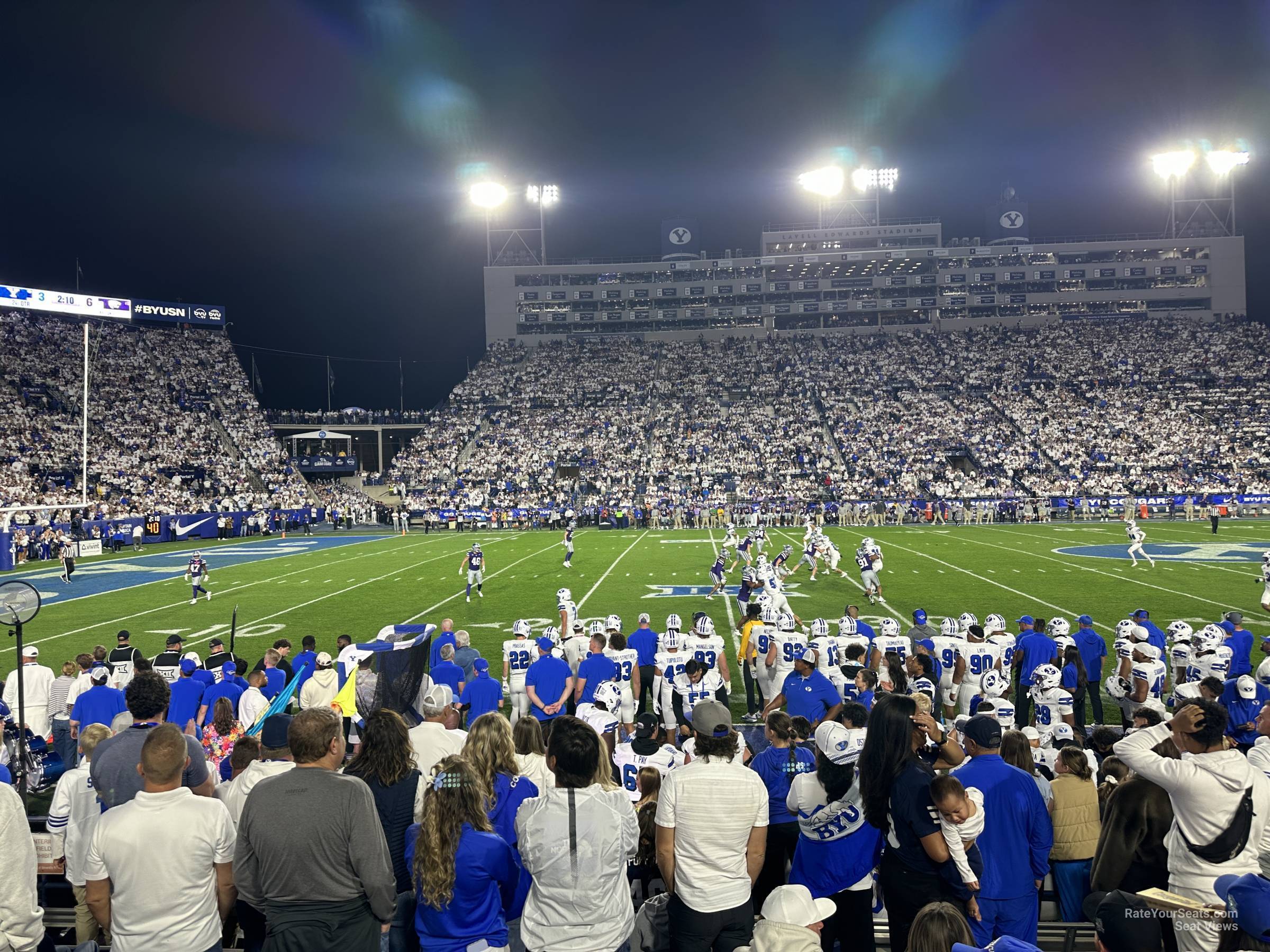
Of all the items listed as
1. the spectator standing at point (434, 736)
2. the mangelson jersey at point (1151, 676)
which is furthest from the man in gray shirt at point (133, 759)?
the mangelson jersey at point (1151, 676)

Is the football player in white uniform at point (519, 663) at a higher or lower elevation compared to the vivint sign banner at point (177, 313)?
lower

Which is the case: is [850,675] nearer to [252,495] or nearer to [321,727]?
[321,727]

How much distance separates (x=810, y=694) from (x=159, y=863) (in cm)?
547

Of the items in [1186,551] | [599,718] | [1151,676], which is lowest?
[1186,551]

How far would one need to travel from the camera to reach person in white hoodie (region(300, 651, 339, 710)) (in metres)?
8.38

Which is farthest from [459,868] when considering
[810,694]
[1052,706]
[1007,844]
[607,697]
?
[1052,706]

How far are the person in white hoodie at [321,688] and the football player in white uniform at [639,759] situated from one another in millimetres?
3471

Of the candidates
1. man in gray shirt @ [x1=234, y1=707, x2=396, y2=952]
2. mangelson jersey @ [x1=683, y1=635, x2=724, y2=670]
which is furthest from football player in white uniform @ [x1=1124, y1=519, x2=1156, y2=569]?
man in gray shirt @ [x1=234, y1=707, x2=396, y2=952]

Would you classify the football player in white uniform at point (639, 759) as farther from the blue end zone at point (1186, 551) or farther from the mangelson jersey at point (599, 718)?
the blue end zone at point (1186, 551)

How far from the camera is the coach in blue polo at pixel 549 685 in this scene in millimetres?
8641

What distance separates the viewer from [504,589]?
875 inches

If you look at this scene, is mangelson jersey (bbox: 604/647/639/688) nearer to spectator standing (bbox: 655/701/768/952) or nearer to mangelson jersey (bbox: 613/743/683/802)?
mangelson jersey (bbox: 613/743/683/802)

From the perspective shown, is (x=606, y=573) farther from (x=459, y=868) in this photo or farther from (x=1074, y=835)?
(x=459, y=868)

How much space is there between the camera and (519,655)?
403 inches
